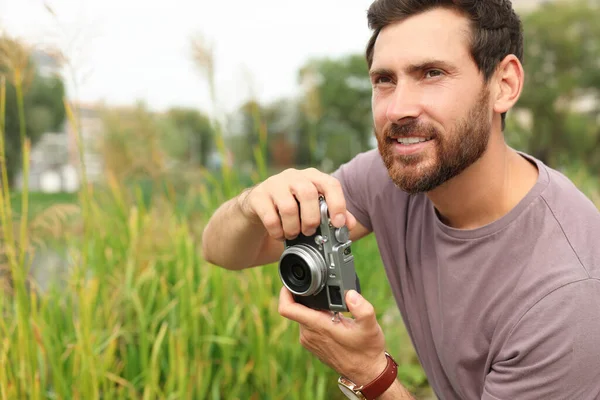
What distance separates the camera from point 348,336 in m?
1.41

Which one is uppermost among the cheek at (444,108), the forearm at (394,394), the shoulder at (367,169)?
the cheek at (444,108)

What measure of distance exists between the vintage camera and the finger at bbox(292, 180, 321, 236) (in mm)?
Answer: 15

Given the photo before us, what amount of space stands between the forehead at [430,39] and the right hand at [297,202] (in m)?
0.47

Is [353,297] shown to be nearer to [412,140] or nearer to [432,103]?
[412,140]

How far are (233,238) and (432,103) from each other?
733mm

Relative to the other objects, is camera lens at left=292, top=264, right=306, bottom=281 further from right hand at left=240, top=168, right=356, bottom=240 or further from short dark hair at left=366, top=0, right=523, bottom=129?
short dark hair at left=366, top=0, right=523, bottom=129

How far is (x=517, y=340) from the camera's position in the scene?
1.40m

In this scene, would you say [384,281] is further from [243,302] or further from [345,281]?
[345,281]

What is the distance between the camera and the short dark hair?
5.28 feet

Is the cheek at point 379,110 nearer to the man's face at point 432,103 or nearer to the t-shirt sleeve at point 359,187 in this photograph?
the man's face at point 432,103

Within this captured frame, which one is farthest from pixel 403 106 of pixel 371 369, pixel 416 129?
pixel 371 369

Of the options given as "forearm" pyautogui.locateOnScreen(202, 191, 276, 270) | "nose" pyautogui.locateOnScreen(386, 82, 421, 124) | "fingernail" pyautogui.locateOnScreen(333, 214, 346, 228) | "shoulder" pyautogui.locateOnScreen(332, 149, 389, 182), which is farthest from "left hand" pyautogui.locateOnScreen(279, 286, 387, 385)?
"shoulder" pyautogui.locateOnScreen(332, 149, 389, 182)

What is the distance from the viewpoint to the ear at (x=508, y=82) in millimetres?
1698

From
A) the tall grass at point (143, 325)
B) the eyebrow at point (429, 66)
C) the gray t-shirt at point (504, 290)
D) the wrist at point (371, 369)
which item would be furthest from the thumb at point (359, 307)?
the tall grass at point (143, 325)
